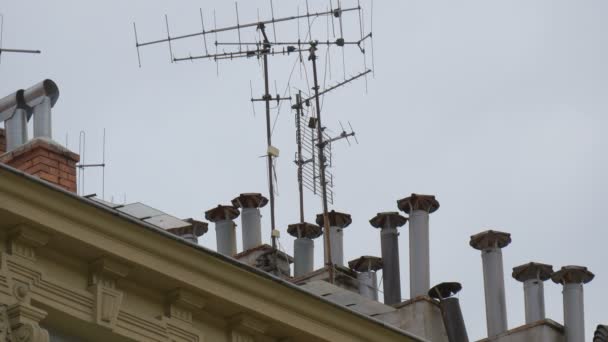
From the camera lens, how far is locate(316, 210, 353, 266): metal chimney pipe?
33406 millimetres

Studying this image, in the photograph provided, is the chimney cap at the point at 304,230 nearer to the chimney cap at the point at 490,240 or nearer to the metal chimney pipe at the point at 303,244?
the metal chimney pipe at the point at 303,244

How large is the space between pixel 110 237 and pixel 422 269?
444 inches

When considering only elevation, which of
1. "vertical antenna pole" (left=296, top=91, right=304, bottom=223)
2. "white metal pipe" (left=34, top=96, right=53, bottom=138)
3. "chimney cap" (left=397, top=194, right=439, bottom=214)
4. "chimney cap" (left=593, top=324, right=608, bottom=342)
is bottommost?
"chimney cap" (left=593, top=324, right=608, bottom=342)

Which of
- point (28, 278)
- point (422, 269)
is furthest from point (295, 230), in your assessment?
point (28, 278)

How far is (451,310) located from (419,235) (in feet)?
5.75

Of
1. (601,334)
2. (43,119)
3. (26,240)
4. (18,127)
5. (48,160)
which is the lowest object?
(26,240)

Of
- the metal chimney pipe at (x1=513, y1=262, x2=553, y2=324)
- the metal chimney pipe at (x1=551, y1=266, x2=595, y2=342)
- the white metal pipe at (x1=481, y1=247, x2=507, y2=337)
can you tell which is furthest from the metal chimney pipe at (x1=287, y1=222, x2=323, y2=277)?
the metal chimney pipe at (x1=551, y1=266, x2=595, y2=342)

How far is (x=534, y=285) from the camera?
33.5 meters

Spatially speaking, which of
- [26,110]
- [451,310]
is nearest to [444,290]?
[451,310]

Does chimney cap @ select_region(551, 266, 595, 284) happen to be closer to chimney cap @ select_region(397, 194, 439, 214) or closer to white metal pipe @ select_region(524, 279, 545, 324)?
white metal pipe @ select_region(524, 279, 545, 324)

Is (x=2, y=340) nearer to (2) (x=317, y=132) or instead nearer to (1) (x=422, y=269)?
(1) (x=422, y=269)

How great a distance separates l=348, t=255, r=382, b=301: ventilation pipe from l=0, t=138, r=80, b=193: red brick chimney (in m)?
9.59

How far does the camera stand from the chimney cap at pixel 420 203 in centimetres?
3281

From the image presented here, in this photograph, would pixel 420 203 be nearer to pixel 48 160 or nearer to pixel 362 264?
pixel 362 264
